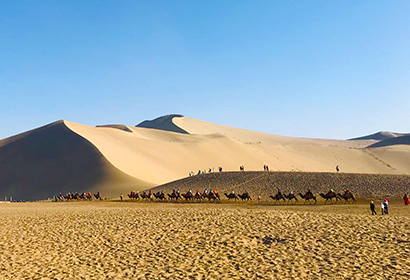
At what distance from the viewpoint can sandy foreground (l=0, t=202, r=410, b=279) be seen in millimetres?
12547

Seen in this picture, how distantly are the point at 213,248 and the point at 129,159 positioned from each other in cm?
6393

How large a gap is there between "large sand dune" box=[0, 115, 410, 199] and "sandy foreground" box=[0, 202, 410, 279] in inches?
1571

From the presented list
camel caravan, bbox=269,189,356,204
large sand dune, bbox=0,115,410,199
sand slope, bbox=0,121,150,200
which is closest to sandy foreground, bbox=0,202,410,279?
camel caravan, bbox=269,189,356,204

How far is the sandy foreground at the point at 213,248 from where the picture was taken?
41.2ft

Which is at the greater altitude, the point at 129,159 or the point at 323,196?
the point at 129,159

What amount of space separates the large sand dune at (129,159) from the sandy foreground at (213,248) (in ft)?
131

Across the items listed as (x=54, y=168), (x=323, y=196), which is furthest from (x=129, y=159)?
(x=323, y=196)

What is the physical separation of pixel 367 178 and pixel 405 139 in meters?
121

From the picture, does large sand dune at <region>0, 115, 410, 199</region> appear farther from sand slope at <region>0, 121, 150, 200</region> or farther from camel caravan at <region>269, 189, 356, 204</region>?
camel caravan at <region>269, 189, 356, 204</region>

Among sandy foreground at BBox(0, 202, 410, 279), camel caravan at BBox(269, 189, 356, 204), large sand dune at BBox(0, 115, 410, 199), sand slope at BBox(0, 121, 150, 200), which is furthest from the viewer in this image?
large sand dune at BBox(0, 115, 410, 199)

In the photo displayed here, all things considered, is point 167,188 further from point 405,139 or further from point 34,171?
point 405,139

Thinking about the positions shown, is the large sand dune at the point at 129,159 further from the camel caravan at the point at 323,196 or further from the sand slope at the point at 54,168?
the camel caravan at the point at 323,196

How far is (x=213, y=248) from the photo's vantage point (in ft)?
50.6

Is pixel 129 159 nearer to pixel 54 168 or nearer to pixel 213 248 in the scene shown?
pixel 54 168
